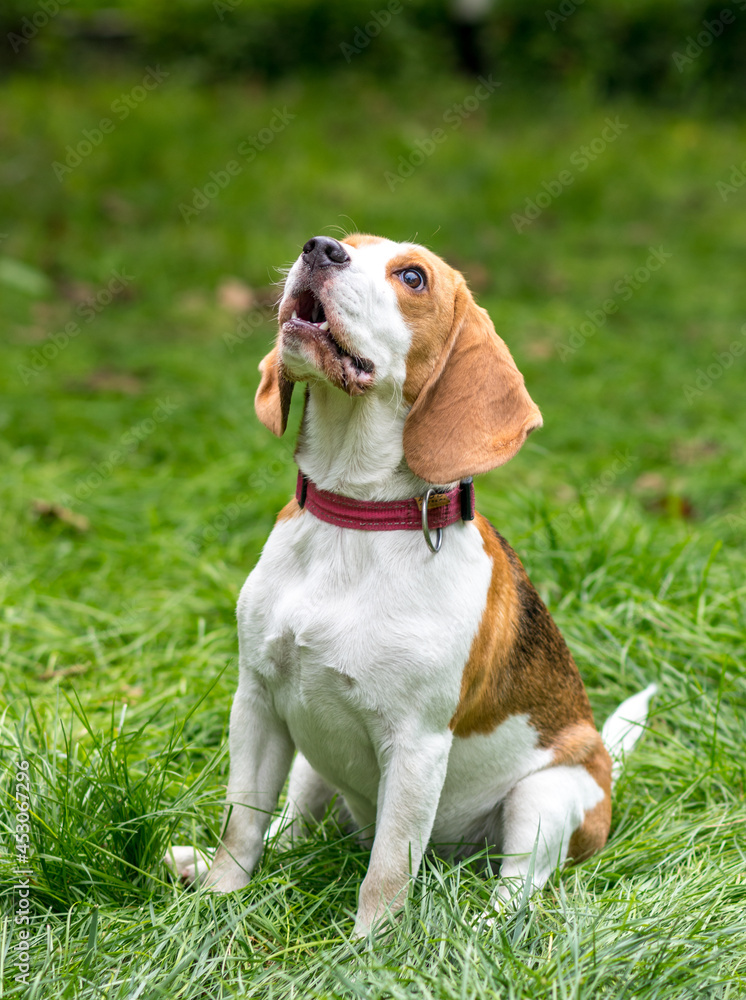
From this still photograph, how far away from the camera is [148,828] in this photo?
2.56 m

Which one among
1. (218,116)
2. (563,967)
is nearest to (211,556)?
(563,967)

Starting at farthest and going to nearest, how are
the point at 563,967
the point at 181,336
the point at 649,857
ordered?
1. the point at 181,336
2. the point at 649,857
3. the point at 563,967

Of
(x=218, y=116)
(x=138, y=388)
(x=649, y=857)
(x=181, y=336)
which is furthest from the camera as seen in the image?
(x=218, y=116)

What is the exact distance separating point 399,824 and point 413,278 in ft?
4.36

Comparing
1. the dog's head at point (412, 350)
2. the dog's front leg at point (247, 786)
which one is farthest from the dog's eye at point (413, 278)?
the dog's front leg at point (247, 786)

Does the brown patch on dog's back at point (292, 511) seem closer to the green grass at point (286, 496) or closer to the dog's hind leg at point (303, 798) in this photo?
the green grass at point (286, 496)

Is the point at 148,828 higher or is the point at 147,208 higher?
the point at 148,828

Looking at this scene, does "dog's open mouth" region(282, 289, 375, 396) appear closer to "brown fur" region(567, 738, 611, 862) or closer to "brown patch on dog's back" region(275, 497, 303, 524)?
"brown patch on dog's back" region(275, 497, 303, 524)

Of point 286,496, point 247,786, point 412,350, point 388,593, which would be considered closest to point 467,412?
point 412,350

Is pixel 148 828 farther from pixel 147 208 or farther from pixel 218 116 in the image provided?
pixel 218 116

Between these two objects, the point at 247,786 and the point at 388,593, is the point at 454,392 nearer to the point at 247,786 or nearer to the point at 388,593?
the point at 388,593

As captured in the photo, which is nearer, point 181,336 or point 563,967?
point 563,967

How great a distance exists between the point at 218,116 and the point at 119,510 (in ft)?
24.0

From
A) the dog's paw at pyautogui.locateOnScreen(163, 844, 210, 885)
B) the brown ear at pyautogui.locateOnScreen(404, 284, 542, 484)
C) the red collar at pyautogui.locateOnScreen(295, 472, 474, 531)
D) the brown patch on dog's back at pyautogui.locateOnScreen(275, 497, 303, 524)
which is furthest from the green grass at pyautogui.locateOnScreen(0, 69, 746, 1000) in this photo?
the brown ear at pyautogui.locateOnScreen(404, 284, 542, 484)
